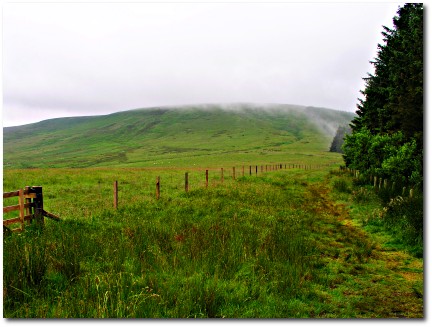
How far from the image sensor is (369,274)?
7.61 metres

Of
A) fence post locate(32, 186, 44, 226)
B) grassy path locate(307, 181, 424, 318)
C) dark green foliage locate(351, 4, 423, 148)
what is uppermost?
dark green foliage locate(351, 4, 423, 148)

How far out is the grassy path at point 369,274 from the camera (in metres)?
5.74

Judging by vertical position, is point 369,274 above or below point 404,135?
below

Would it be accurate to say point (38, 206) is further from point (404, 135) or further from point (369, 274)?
point (404, 135)

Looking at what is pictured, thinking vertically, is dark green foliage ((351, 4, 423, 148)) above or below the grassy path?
above

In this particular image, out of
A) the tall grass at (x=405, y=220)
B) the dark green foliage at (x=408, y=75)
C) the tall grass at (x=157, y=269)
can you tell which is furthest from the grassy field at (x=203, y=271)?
the dark green foliage at (x=408, y=75)

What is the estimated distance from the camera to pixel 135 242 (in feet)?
25.7

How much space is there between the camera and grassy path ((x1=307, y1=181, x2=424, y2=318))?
18.8 feet

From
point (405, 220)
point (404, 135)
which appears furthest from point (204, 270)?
point (404, 135)

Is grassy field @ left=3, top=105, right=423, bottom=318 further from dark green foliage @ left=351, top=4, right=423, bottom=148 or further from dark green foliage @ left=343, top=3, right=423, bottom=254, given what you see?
dark green foliage @ left=351, top=4, right=423, bottom=148

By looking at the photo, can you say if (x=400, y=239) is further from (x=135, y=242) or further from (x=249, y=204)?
(x=135, y=242)

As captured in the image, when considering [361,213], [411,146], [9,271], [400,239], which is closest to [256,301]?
[9,271]

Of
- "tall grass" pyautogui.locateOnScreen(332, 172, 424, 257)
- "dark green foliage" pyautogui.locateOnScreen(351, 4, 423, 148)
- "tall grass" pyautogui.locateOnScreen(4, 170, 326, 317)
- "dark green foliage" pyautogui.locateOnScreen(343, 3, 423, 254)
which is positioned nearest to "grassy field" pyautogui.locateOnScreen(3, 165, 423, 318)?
"tall grass" pyautogui.locateOnScreen(4, 170, 326, 317)

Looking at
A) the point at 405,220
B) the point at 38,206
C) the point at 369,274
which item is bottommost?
the point at 369,274
